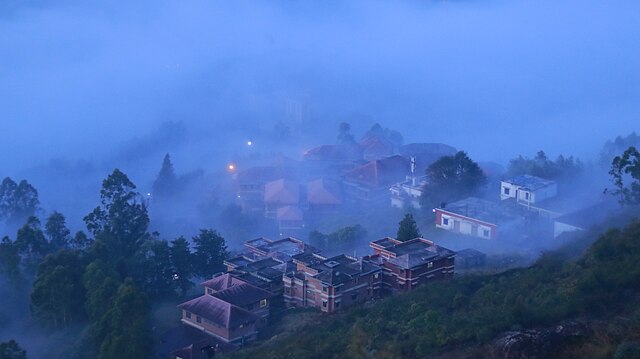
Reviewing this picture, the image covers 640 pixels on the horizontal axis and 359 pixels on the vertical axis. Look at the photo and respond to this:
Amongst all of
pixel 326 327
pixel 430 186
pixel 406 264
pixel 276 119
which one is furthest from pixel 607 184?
pixel 276 119

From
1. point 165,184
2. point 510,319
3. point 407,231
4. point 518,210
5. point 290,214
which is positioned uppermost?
point 510,319

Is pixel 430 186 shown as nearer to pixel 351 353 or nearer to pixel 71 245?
pixel 71 245

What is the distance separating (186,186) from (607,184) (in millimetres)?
19905

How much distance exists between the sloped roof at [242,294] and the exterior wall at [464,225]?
9.52m

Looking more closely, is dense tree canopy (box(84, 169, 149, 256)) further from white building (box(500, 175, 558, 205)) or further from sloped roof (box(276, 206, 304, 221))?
white building (box(500, 175, 558, 205))

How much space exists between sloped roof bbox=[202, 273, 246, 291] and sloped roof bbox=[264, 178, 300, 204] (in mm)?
12337

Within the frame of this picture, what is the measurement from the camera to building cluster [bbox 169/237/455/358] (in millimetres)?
19531

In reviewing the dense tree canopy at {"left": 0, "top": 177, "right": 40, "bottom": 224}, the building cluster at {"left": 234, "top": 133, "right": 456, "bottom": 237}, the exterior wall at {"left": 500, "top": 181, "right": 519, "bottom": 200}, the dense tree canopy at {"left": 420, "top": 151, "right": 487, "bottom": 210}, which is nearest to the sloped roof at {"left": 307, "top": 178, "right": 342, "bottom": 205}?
the building cluster at {"left": 234, "top": 133, "right": 456, "bottom": 237}

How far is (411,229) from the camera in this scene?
23.1 metres

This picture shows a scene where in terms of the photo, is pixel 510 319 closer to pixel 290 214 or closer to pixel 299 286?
pixel 299 286

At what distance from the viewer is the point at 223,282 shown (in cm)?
2109

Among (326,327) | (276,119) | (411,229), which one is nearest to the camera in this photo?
(326,327)

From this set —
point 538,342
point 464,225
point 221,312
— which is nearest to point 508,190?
point 464,225

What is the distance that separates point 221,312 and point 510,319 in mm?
9651
